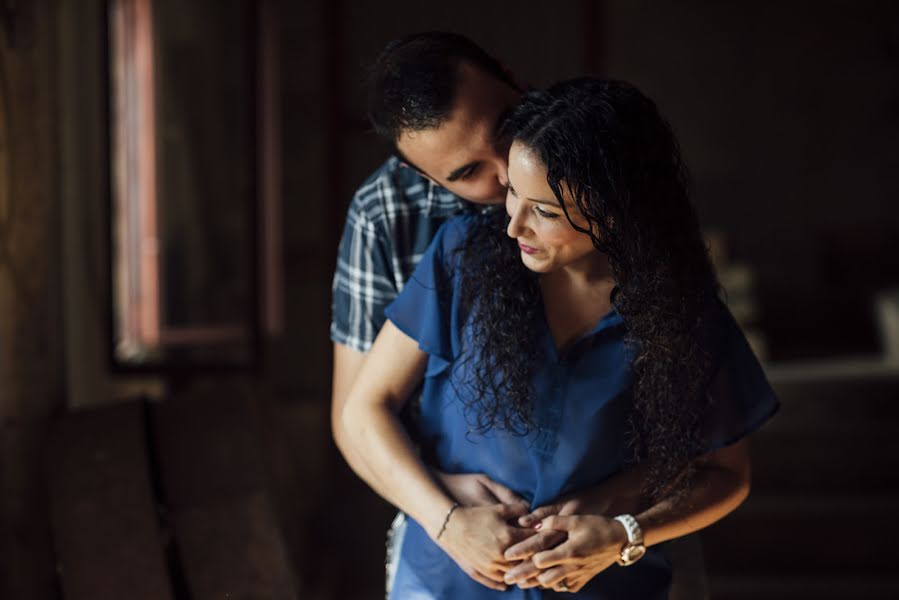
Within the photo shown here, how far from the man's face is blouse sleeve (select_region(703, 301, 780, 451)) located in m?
0.45

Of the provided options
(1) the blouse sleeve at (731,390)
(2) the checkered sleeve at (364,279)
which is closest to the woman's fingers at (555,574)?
(1) the blouse sleeve at (731,390)

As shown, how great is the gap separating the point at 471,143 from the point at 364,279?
0.46 m

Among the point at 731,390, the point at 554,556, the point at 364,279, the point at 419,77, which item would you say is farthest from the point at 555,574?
the point at 419,77

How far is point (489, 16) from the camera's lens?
5.38 metres

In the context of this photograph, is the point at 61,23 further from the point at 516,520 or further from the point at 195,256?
the point at 195,256

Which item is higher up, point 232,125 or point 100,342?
point 232,125

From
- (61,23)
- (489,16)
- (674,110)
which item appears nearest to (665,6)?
(674,110)

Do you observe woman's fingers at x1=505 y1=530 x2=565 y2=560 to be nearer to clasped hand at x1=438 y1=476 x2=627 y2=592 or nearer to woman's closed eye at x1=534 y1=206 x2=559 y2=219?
clasped hand at x1=438 y1=476 x2=627 y2=592

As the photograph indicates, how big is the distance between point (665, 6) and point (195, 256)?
3.65 metres

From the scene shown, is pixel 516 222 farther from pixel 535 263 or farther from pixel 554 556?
pixel 554 556

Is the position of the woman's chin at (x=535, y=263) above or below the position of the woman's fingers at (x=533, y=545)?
above

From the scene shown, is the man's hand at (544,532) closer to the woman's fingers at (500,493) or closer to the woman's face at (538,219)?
the woman's fingers at (500,493)

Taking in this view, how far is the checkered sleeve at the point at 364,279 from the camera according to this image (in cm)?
204

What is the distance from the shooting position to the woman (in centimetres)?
159
